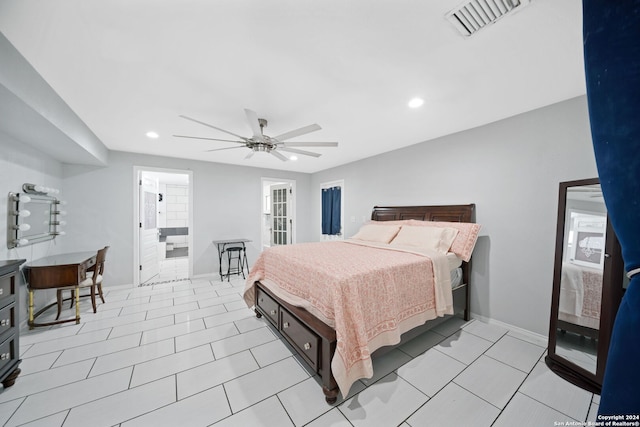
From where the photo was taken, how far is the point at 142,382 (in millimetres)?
1761

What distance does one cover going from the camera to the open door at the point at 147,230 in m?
4.16

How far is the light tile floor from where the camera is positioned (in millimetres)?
1481

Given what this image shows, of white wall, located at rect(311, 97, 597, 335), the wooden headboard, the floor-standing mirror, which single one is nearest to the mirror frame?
the wooden headboard

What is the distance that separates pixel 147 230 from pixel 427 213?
16.6 ft

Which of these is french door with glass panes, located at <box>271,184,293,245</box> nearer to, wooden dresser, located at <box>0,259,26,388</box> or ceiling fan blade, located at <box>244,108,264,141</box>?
ceiling fan blade, located at <box>244,108,264,141</box>

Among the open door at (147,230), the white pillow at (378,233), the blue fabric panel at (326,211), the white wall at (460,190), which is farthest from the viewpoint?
the blue fabric panel at (326,211)

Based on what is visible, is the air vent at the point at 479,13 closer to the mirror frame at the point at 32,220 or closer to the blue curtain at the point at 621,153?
the blue curtain at the point at 621,153

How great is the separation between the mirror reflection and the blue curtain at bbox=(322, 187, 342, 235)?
3.63m

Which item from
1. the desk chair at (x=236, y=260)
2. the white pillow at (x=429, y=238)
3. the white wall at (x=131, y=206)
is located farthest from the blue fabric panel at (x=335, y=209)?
the white pillow at (x=429, y=238)

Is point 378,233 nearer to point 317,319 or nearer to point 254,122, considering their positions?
point 317,319

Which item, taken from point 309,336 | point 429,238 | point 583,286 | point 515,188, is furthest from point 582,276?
point 309,336

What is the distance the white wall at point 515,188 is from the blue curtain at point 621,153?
225cm

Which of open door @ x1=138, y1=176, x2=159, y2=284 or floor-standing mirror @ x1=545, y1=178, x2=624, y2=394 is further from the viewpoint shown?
open door @ x1=138, y1=176, x2=159, y2=284

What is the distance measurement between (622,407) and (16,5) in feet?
9.48
